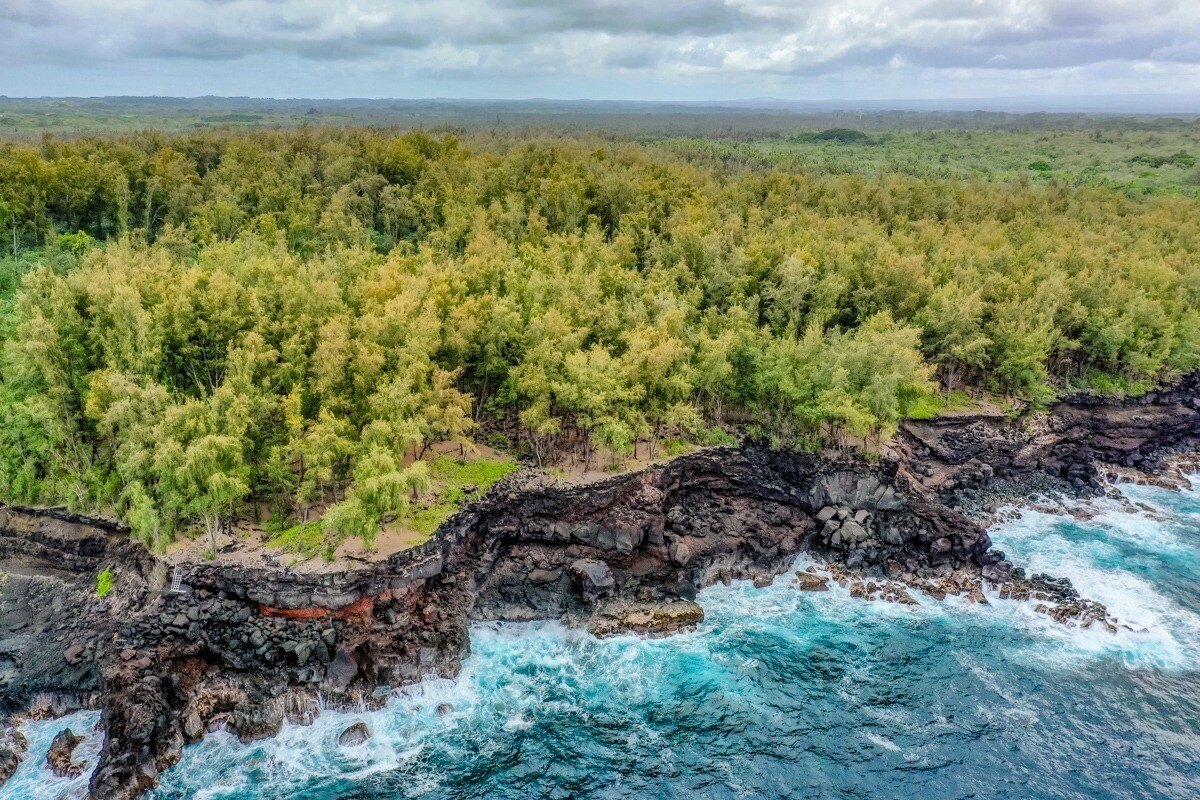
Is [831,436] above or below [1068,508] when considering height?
above

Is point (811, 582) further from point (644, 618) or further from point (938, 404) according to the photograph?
point (938, 404)

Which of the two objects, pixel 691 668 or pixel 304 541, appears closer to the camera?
pixel 691 668

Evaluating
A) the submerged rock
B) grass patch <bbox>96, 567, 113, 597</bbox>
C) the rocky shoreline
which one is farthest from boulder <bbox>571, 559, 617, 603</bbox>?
grass patch <bbox>96, 567, 113, 597</bbox>

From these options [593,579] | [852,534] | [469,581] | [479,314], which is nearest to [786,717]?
[593,579]

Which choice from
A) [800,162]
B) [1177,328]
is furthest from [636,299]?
[800,162]

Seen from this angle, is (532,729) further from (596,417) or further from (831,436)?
(831,436)
